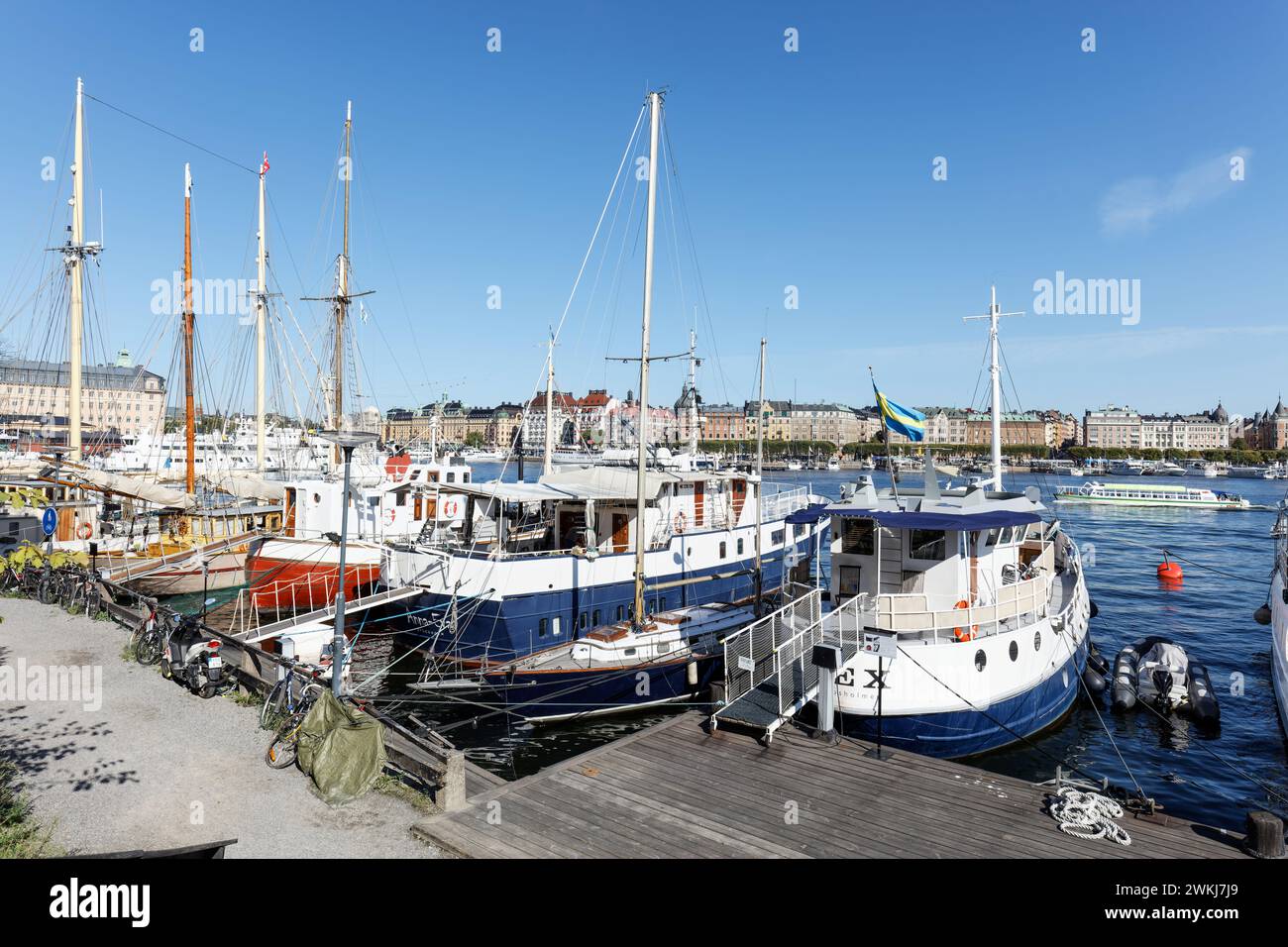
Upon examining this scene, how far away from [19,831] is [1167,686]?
97.6 feet

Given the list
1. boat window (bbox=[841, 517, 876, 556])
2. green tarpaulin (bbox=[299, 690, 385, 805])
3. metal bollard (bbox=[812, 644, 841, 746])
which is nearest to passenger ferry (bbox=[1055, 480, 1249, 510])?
boat window (bbox=[841, 517, 876, 556])

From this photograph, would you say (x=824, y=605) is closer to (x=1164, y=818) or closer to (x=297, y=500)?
(x=1164, y=818)

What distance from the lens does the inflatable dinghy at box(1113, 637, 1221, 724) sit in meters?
24.1

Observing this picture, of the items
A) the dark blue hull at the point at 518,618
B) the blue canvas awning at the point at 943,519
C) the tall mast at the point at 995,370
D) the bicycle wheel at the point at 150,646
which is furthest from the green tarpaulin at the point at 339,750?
the tall mast at the point at 995,370

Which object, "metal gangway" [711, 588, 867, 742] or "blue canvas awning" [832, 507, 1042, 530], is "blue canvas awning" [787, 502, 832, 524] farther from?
"metal gangway" [711, 588, 867, 742]

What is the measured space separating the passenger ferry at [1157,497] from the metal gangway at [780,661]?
4233 inches

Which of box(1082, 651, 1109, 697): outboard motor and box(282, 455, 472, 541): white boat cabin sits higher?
box(282, 455, 472, 541): white boat cabin

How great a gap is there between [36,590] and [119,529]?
18344 millimetres

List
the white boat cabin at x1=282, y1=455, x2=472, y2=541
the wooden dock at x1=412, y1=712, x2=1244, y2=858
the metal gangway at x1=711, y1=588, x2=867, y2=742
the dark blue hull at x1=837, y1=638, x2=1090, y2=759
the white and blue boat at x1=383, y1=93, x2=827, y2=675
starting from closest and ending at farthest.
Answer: the wooden dock at x1=412, y1=712, x2=1244, y2=858, the metal gangway at x1=711, y1=588, x2=867, y2=742, the dark blue hull at x1=837, y1=638, x2=1090, y2=759, the white and blue boat at x1=383, y1=93, x2=827, y2=675, the white boat cabin at x1=282, y1=455, x2=472, y2=541

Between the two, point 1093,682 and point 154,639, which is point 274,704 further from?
point 1093,682

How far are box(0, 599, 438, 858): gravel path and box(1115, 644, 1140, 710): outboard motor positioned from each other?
2349cm

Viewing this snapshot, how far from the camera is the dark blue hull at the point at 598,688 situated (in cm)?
2158

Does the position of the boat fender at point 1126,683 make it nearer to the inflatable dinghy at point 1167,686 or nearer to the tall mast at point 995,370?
the inflatable dinghy at point 1167,686

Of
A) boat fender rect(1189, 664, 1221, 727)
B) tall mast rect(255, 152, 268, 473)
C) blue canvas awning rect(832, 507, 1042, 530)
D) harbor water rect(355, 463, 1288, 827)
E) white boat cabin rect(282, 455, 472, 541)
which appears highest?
tall mast rect(255, 152, 268, 473)
